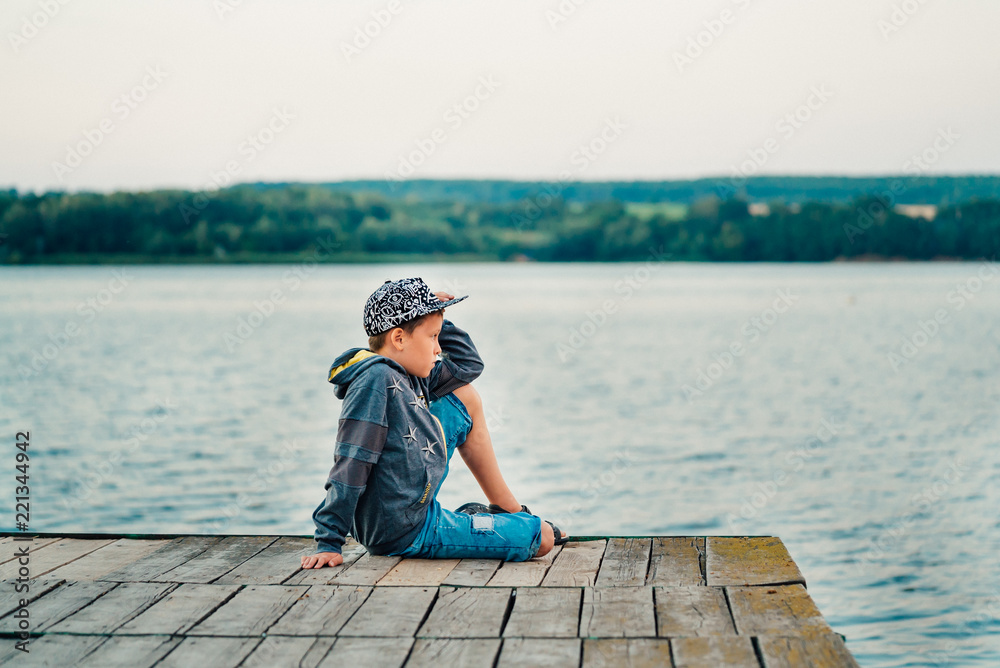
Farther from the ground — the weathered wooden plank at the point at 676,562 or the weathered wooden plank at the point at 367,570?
the weathered wooden plank at the point at 367,570

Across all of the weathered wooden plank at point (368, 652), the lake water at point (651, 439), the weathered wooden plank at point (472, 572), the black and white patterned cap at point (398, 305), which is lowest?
the lake water at point (651, 439)

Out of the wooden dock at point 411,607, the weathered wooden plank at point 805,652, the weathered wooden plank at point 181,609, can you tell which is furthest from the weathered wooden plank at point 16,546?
the weathered wooden plank at point 805,652

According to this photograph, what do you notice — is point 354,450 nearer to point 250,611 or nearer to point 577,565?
point 250,611

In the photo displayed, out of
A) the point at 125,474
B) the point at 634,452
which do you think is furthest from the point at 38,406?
the point at 634,452

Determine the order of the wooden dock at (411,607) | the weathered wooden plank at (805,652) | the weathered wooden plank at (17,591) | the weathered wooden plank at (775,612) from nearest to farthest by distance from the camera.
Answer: the weathered wooden plank at (805,652) < the wooden dock at (411,607) < the weathered wooden plank at (775,612) < the weathered wooden plank at (17,591)

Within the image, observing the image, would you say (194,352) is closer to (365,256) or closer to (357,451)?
(357,451)

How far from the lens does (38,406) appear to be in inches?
731

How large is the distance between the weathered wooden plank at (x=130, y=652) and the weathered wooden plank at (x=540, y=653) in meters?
0.95

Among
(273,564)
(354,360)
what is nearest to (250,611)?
(273,564)

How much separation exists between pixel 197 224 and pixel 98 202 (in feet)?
44.5

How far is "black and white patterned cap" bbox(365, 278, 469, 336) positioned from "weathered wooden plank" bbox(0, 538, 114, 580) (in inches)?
57.9

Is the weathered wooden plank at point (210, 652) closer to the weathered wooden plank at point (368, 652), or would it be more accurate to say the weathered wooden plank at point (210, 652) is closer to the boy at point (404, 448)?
the weathered wooden plank at point (368, 652)

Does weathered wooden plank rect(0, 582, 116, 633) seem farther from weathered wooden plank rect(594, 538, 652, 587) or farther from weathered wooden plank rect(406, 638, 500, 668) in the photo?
weathered wooden plank rect(594, 538, 652, 587)

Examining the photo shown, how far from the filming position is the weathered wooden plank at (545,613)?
9.47ft
